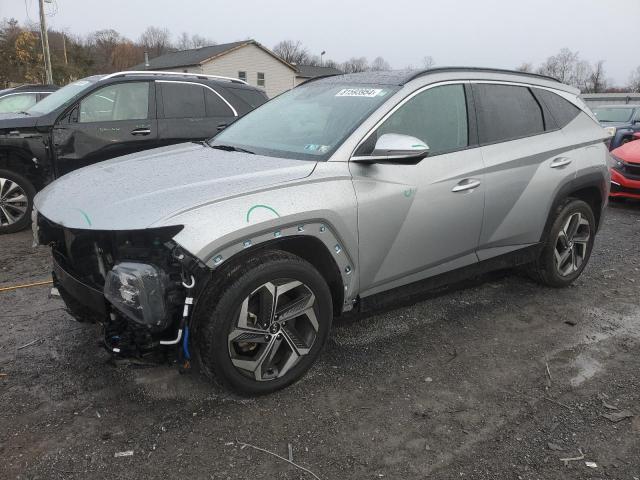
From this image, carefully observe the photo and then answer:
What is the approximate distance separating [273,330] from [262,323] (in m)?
0.08

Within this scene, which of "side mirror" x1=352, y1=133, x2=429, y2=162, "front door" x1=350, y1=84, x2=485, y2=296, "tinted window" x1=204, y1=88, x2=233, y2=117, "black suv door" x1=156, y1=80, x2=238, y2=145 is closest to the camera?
"side mirror" x1=352, y1=133, x2=429, y2=162

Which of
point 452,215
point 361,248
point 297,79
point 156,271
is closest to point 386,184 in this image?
point 361,248

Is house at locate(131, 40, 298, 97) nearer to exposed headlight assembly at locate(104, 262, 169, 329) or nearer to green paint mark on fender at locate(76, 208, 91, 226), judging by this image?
green paint mark on fender at locate(76, 208, 91, 226)

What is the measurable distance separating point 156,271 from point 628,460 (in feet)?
7.91

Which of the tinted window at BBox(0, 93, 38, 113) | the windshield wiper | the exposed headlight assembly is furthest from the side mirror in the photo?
the tinted window at BBox(0, 93, 38, 113)

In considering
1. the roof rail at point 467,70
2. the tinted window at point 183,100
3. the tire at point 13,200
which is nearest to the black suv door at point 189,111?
the tinted window at point 183,100

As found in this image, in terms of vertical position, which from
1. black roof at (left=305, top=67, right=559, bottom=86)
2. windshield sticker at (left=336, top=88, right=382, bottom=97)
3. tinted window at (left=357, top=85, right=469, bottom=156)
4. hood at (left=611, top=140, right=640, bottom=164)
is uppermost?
black roof at (left=305, top=67, right=559, bottom=86)

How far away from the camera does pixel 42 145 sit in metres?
6.04

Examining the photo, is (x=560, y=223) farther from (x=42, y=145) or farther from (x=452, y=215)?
(x=42, y=145)

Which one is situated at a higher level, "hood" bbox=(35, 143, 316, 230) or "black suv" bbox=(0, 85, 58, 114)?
"black suv" bbox=(0, 85, 58, 114)

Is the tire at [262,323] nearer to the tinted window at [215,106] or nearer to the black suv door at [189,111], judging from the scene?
the black suv door at [189,111]

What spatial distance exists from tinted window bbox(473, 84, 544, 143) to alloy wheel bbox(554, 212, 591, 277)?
920mm

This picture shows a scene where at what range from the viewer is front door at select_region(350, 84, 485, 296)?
3.00 m

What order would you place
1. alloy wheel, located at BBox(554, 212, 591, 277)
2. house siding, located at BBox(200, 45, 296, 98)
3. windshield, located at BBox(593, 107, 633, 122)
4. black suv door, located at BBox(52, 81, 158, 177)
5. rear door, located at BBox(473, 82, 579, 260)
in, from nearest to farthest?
rear door, located at BBox(473, 82, 579, 260), alloy wheel, located at BBox(554, 212, 591, 277), black suv door, located at BBox(52, 81, 158, 177), windshield, located at BBox(593, 107, 633, 122), house siding, located at BBox(200, 45, 296, 98)
